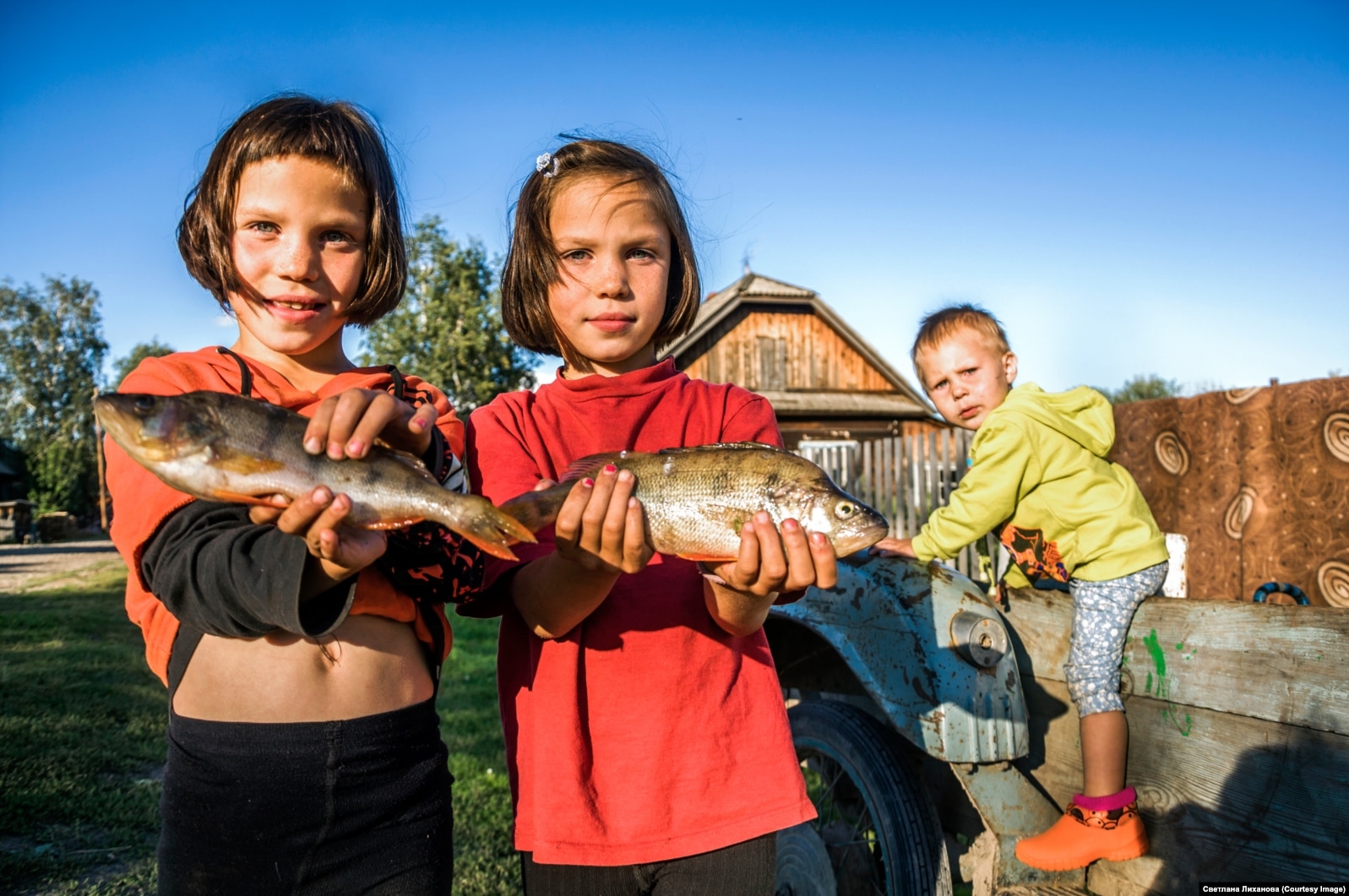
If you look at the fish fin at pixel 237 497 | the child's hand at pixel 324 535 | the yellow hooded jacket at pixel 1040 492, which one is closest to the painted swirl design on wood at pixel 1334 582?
the yellow hooded jacket at pixel 1040 492

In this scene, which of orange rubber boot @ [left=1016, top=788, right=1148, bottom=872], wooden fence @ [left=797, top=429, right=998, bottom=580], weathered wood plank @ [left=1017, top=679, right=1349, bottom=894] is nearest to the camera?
weathered wood plank @ [left=1017, top=679, right=1349, bottom=894]

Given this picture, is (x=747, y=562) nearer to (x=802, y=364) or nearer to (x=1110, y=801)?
(x=1110, y=801)

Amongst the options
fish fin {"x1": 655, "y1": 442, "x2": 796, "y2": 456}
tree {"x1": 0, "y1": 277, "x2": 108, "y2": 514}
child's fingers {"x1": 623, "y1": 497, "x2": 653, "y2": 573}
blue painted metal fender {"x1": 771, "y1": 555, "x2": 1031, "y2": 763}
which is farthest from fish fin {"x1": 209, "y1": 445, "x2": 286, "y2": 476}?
tree {"x1": 0, "y1": 277, "x2": 108, "y2": 514}

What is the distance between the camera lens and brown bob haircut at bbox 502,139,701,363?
8.02 ft

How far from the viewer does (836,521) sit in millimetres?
2205

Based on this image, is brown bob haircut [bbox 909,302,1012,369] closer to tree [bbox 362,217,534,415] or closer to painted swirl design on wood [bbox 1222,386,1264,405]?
painted swirl design on wood [bbox 1222,386,1264,405]

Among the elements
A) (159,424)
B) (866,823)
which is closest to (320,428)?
(159,424)

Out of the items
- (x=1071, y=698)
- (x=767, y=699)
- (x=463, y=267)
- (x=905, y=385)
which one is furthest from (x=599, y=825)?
(x=463, y=267)

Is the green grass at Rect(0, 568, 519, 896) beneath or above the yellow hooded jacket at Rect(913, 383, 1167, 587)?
beneath

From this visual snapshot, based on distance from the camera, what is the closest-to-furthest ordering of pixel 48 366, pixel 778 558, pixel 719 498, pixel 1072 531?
pixel 778 558 → pixel 719 498 → pixel 1072 531 → pixel 48 366

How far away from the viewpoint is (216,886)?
5.86 ft

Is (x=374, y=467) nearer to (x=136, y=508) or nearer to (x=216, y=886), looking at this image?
(x=136, y=508)

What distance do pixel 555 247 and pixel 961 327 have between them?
2452 mm

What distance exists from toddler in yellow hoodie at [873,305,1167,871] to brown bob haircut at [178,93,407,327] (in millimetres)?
2205
